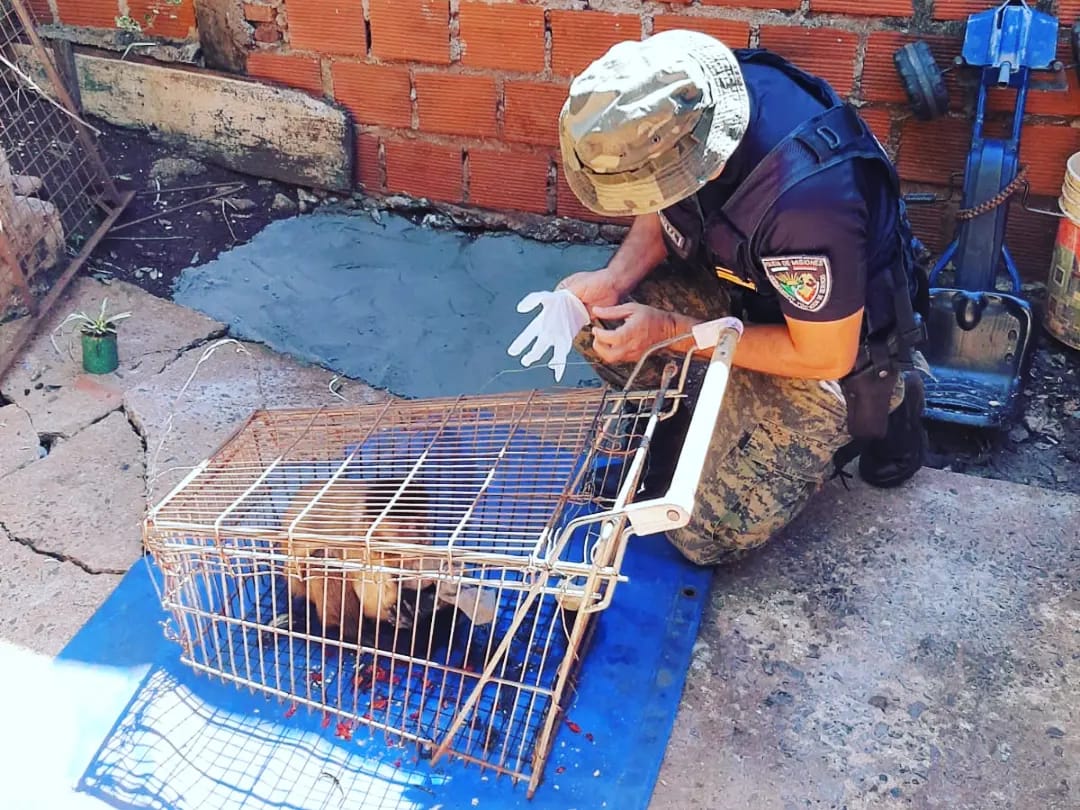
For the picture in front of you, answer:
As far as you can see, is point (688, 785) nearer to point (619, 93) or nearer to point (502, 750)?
point (502, 750)

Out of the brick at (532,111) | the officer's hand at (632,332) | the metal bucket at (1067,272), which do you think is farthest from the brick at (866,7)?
the officer's hand at (632,332)

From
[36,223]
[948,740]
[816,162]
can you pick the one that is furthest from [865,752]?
[36,223]

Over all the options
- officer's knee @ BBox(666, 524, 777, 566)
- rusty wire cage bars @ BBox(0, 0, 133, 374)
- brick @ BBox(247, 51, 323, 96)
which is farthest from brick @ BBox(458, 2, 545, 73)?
officer's knee @ BBox(666, 524, 777, 566)

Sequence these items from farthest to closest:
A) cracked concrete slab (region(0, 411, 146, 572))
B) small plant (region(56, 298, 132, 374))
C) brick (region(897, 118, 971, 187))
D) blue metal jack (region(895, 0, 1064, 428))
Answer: small plant (region(56, 298, 132, 374)), brick (region(897, 118, 971, 187)), blue metal jack (region(895, 0, 1064, 428)), cracked concrete slab (region(0, 411, 146, 572))

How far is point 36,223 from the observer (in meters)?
3.68

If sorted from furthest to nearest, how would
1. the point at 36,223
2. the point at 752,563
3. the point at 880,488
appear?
the point at 36,223, the point at 880,488, the point at 752,563

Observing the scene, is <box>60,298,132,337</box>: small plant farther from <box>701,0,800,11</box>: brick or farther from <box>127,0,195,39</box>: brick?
<box>701,0,800,11</box>: brick

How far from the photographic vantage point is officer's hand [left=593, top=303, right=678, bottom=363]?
2330mm

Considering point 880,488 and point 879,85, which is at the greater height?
point 879,85

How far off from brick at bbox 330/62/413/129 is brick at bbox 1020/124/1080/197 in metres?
2.18

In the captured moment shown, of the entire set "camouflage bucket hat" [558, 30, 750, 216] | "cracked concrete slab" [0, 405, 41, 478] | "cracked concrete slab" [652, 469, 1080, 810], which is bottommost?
"cracked concrete slab" [0, 405, 41, 478]

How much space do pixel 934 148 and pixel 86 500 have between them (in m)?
2.84

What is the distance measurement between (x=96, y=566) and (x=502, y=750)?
49.8 inches

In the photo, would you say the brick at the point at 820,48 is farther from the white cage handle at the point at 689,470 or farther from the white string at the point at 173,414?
the white string at the point at 173,414
